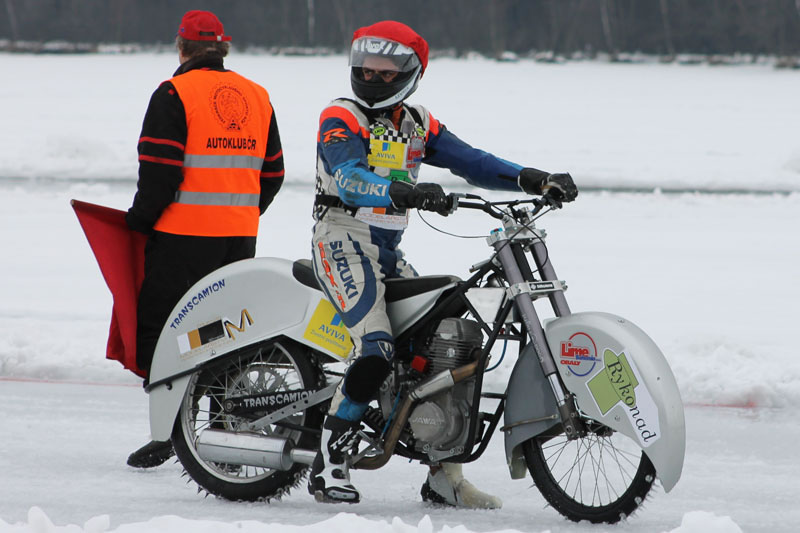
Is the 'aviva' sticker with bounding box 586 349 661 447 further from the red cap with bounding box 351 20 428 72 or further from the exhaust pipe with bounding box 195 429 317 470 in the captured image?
the red cap with bounding box 351 20 428 72

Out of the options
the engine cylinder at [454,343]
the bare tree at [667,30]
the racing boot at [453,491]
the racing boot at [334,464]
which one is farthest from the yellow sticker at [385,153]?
the bare tree at [667,30]

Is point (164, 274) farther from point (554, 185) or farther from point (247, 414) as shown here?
point (554, 185)

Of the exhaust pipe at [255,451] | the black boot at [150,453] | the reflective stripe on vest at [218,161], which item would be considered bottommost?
the black boot at [150,453]

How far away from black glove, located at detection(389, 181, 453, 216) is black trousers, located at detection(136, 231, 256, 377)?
4.50ft

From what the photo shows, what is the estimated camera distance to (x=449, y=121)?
695 inches

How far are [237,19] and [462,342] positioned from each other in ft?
71.5

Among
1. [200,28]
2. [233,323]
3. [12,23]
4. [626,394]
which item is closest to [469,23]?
[12,23]

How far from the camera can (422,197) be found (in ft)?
11.3

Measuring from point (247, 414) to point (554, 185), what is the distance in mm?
1526

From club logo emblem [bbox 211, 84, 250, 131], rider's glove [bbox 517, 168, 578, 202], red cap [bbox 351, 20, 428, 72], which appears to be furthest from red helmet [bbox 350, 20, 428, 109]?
club logo emblem [bbox 211, 84, 250, 131]

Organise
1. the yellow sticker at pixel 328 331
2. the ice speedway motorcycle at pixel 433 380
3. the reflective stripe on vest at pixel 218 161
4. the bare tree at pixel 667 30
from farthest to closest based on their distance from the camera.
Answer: the bare tree at pixel 667 30, the reflective stripe on vest at pixel 218 161, the yellow sticker at pixel 328 331, the ice speedway motorcycle at pixel 433 380

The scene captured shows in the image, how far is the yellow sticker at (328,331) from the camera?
13.0ft

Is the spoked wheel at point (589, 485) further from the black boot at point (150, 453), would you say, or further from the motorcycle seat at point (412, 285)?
the black boot at point (150, 453)

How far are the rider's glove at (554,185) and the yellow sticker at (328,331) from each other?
89 cm
